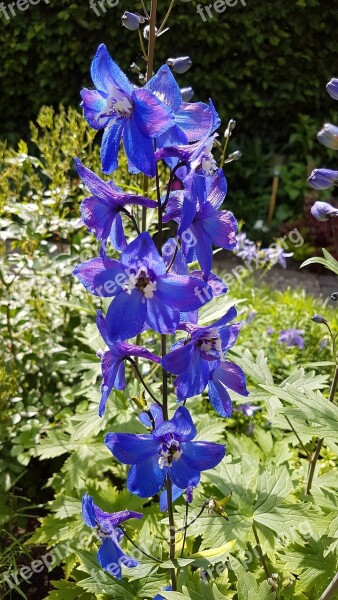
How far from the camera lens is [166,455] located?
116 centimetres

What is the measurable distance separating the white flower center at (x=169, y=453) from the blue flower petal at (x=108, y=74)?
0.64m

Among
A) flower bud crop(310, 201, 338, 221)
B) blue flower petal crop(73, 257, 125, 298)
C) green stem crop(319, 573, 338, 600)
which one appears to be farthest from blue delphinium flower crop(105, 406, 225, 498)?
flower bud crop(310, 201, 338, 221)

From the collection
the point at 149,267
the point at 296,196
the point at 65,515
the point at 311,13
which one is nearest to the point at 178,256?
the point at 149,267

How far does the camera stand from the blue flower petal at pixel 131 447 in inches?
44.8

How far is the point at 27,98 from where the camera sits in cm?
678

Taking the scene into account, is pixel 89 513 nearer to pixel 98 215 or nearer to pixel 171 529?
pixel 171 529

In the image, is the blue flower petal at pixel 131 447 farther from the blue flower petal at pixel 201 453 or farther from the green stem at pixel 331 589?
the green stem at pixel 331 589

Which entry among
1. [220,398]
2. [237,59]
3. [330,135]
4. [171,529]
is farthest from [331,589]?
[237,59]

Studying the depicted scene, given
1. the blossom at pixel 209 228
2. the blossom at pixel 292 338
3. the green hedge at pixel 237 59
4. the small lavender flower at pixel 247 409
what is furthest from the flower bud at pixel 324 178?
the green hedge at pixel 237 59

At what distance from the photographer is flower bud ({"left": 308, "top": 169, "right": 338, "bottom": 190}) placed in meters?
1.50

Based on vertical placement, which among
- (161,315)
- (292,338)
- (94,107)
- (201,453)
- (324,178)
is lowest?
(292,338)

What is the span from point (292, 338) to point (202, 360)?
2.15 m

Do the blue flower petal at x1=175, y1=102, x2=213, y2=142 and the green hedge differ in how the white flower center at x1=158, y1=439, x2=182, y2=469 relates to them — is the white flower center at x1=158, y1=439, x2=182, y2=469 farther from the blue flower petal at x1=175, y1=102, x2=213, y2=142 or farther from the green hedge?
the green hedge

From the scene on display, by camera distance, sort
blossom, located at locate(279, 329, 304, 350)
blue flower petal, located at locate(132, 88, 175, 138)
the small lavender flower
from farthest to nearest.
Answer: blossom, located at locate(279, 329, 304, 350) → the small lavender flower → blue flower petal, located at locate(132, 88, 175, 138)
